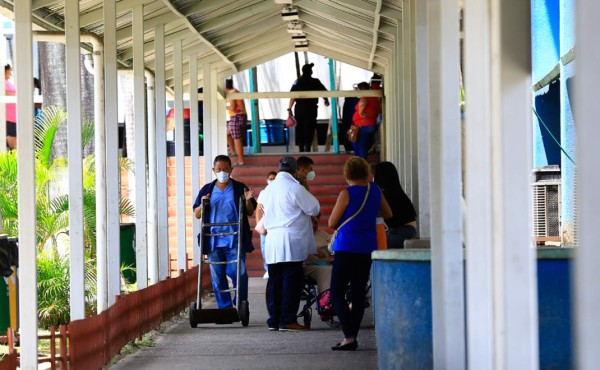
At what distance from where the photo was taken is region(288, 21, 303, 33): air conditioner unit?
20531 mm

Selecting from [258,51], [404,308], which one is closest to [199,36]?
[258,51]

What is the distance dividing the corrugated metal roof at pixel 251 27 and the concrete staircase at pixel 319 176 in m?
1.89

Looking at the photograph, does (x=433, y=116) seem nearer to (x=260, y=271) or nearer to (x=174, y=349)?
(x=174, y=349)

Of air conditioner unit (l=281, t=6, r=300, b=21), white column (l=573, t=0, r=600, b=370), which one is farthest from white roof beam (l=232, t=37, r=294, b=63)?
white column (l=573, t=0, r=600, b=370)

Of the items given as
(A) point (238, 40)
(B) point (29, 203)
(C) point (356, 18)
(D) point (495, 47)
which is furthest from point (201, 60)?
(D) point (495, 47)

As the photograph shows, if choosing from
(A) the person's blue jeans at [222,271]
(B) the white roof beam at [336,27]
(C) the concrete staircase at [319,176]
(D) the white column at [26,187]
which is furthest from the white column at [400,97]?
(D) the white column at [26,187]

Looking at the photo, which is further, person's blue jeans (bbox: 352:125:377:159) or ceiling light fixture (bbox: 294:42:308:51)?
ceiling light fixture (bbox: 294:42:308:51)

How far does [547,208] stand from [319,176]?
9.48 metres

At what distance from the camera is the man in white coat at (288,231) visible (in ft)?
39.7

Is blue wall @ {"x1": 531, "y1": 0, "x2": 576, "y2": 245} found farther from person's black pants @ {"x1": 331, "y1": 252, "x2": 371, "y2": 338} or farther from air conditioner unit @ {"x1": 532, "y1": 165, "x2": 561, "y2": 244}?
person's black pants @ {"x1": 331, "y1": 252, "x2": 371, "y2": 338}

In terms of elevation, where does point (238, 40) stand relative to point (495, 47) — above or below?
above

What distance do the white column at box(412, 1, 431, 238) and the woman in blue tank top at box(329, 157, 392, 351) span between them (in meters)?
0.42

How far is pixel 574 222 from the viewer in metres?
12.3

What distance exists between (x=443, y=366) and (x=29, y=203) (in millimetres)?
3891
